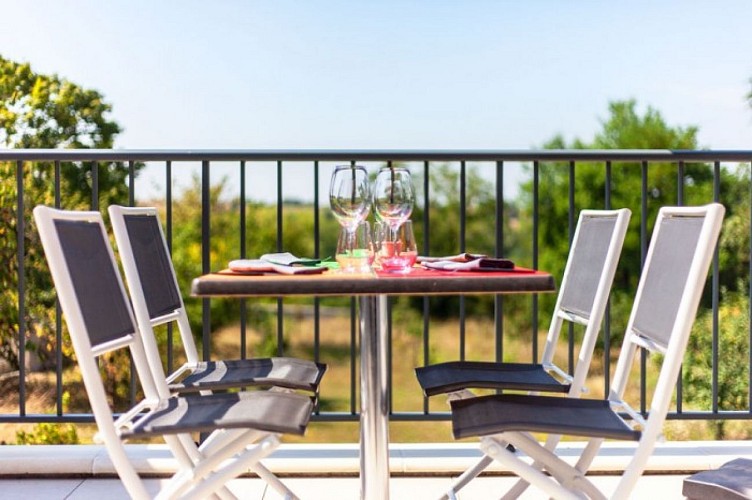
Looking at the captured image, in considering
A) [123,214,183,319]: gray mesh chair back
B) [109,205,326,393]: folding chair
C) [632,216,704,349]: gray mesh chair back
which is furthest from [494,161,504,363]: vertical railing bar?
[123,214,183,319]: gray mesh chair back

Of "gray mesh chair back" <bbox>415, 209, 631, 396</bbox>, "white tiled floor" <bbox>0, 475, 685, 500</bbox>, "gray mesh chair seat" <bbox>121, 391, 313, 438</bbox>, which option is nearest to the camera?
"gray mesh chair seat" <bbox>121, 391, 313, 438</bbox>

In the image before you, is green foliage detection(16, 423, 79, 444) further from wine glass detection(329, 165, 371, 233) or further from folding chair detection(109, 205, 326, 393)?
wine glass detection(329, 165, 371, 233)

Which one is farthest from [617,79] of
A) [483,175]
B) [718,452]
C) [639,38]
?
Result: [718,452]

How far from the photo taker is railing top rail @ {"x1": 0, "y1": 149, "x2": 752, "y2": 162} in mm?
3082

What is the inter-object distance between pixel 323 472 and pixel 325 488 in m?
0.13

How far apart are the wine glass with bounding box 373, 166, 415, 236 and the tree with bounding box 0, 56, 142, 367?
420 inches

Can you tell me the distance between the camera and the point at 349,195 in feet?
7.06

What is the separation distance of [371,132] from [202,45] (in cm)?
632

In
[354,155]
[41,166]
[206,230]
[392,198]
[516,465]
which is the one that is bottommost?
[516,465]

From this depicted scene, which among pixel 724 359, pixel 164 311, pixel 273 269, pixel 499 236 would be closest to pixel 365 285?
pixel 273 269

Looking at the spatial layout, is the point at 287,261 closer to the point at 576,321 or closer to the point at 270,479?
the point at 270,479

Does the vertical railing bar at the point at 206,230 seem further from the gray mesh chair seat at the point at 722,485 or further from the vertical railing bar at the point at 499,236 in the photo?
the gray mesh chair seat at the point at 722,485

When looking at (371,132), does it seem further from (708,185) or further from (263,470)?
(263,470)

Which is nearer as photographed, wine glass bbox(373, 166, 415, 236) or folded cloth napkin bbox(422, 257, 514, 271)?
folded cloth napkin bbox(422, 257, 514, 271)
